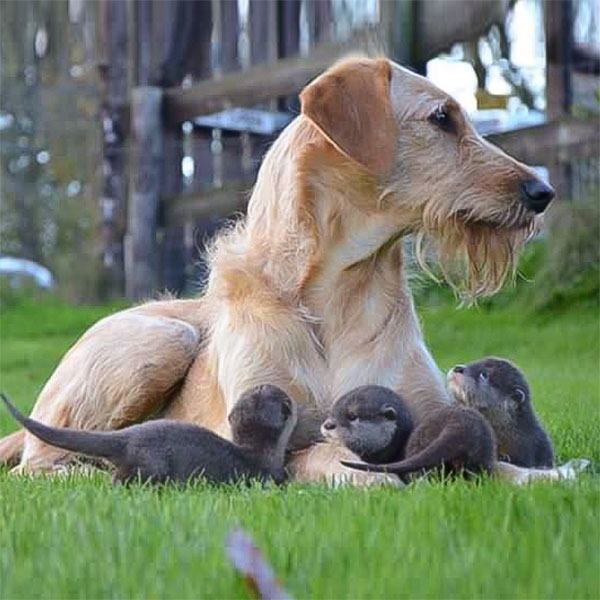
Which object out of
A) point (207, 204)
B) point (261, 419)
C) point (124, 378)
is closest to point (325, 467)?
point (261, 419)

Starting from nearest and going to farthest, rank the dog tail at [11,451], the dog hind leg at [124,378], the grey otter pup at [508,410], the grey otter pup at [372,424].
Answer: the grey otter pup at [372,424] < the grey otter pup at [508,410] < the dog hind leg at [124,378] < the dog tail at [11,451]

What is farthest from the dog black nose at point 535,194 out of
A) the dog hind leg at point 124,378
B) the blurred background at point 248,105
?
the blurred background at point 248,105

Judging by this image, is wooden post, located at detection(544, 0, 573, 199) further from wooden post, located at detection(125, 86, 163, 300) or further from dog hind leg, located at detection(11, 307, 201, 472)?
dog hind leg, located at detection(11, 307, 201, 472)

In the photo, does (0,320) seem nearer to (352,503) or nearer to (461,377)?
(461,377)

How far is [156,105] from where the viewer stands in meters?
14.5

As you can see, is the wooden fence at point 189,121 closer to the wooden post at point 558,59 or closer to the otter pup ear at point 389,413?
the wooden post at point 558,59

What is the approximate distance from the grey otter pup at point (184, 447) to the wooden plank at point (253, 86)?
658 cm

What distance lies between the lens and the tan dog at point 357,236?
16.6 ft

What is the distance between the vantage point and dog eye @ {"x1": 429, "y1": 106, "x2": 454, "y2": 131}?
5.21 metres

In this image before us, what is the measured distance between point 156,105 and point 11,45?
66.5 ft

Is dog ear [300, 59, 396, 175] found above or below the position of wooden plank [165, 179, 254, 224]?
above

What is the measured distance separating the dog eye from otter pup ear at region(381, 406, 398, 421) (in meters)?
1.12

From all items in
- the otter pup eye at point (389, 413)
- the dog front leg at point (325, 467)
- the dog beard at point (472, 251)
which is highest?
the dog beard at point (472, 251)

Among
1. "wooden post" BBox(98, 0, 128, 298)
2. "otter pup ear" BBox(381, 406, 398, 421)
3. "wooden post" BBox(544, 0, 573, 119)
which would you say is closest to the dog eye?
"otter pup ear" BBox(381, 406, 398, 421)
